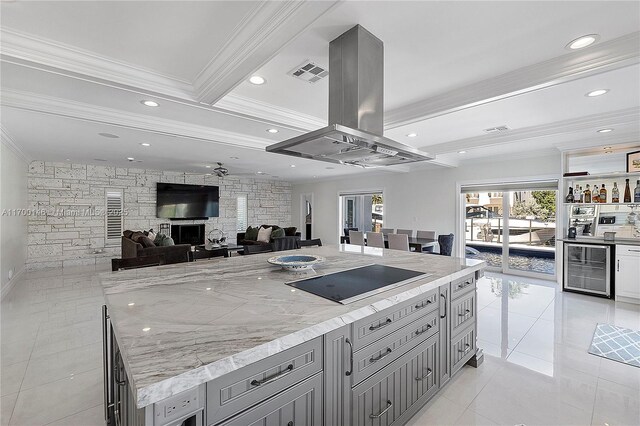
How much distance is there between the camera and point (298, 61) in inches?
94.8

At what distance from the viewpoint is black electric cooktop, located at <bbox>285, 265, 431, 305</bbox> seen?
4.98 ft

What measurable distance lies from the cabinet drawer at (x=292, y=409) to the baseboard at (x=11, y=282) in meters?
5.41

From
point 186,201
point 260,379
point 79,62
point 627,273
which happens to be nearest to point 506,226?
point 627,273

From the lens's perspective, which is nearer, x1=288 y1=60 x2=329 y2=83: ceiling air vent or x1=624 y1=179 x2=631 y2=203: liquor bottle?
x1=288 y1=60 x2=329 y2=83: ceiling air vent

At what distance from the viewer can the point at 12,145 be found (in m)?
4.71

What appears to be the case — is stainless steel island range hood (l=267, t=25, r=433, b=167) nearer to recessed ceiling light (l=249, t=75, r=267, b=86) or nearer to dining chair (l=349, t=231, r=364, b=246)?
recessed ceiling light (l=249, t=75, r=267, b=86)

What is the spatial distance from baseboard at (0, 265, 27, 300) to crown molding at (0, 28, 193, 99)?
3.99m

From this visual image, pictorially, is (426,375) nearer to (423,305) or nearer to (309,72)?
(423,305)

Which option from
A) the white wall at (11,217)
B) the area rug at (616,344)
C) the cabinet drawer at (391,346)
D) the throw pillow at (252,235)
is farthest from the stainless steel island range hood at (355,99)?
the throw pillow at (252,235)

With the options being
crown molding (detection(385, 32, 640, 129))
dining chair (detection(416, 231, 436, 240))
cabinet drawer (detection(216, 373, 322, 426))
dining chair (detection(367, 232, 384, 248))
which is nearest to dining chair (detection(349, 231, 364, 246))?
dining chair (detection(367, 232, 384, 248))

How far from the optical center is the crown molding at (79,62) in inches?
81.3

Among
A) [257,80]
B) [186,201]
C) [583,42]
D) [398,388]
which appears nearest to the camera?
[398,388]

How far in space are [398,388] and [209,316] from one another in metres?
1.18

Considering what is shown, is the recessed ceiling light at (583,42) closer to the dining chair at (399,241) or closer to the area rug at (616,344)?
the area rug at (616,344)
